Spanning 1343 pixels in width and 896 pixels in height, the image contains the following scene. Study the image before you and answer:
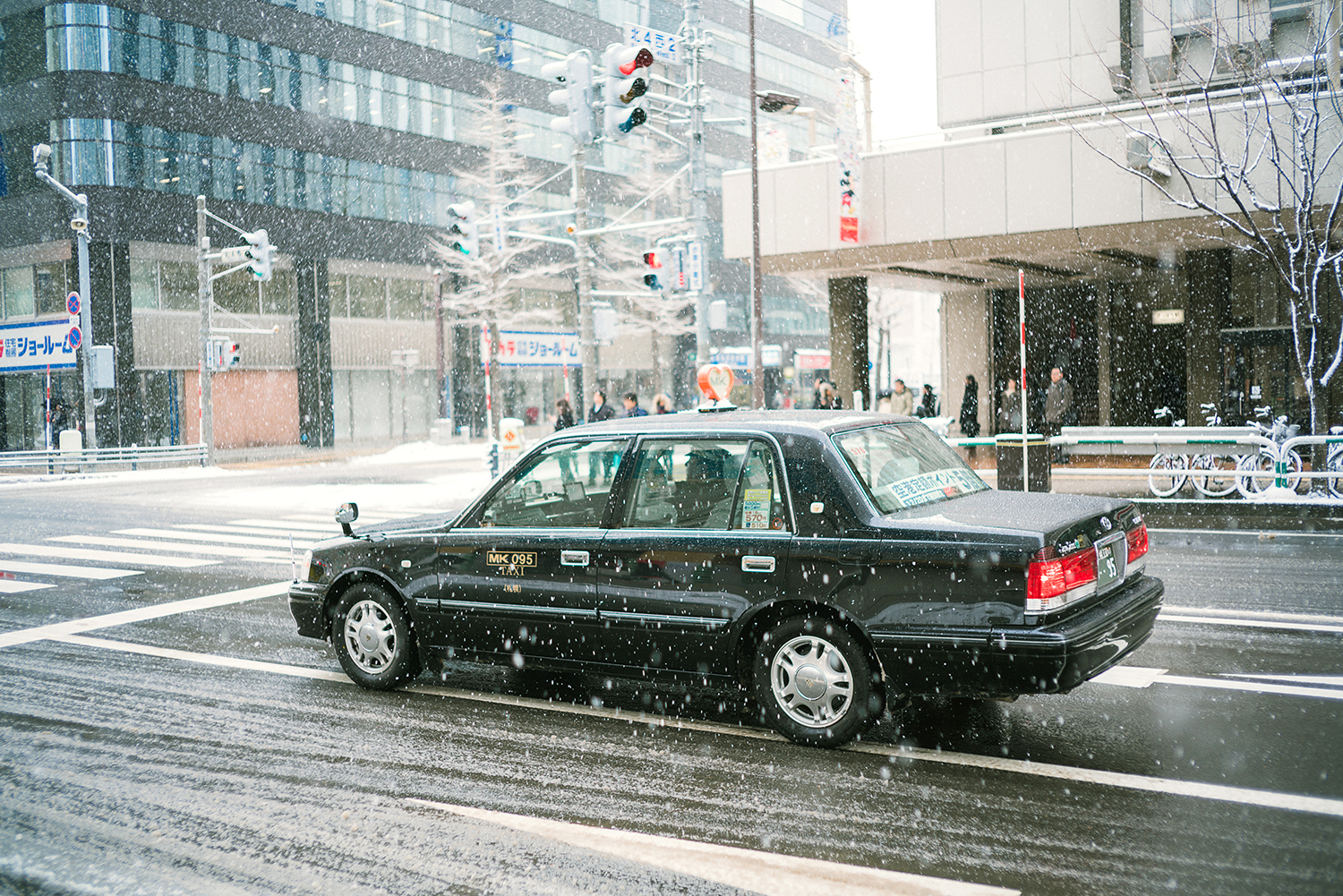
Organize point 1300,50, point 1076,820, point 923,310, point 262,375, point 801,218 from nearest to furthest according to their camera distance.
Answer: point 1076,820 → point 1300,50 → point 801,218 → point 262,375 → point 923,310

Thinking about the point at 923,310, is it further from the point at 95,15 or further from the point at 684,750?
the point at 684,750

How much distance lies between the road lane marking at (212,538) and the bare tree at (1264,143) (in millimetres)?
12990

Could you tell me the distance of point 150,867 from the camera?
13.3ft

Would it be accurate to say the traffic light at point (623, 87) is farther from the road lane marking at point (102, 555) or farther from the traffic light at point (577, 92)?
the road lane marking at point (102, 555)

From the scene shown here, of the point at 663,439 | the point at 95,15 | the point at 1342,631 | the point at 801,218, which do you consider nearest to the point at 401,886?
the point at 663,439

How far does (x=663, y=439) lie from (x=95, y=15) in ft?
123

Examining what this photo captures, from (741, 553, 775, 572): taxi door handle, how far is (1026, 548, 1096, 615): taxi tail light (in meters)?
1.16

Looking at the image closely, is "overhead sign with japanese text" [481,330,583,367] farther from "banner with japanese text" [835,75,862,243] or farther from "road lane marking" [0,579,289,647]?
"road lane marking" [0,579,289,647]

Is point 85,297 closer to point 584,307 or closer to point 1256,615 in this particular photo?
point 584,307

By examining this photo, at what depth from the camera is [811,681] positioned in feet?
16.8

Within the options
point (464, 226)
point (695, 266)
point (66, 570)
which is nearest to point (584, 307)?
point (464, 226)

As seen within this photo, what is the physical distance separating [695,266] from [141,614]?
12.1 m

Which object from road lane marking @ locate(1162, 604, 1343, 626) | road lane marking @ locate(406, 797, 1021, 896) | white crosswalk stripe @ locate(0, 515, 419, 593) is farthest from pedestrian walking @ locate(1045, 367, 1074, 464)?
road lane marking @ locate(406, 797, 1021, 896)

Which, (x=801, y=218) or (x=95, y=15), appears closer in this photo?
(x=801, y=218)
